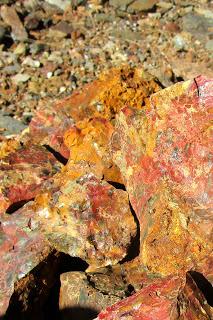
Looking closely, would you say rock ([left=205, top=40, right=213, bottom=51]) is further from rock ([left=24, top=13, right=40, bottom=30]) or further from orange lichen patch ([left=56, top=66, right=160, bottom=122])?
orange lichen patch ([left=56, top=66, right=160, bottom=122])

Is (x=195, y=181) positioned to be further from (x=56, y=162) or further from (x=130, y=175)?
(x=56, y=162)

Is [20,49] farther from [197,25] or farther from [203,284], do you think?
[203,284]

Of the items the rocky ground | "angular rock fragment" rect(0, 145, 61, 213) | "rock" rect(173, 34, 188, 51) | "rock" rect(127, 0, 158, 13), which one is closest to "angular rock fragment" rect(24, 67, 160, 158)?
"angular rock fragment" rect(0, 145, 61, 213)

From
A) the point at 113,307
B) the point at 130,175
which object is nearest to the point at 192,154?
the point at 130,175

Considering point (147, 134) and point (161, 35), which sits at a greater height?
point (147, 134)

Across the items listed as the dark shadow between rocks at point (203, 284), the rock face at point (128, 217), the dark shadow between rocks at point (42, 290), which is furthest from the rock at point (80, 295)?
the dark shadow between rocks at point (203, 284)

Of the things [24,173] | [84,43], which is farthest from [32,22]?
[24,173]
